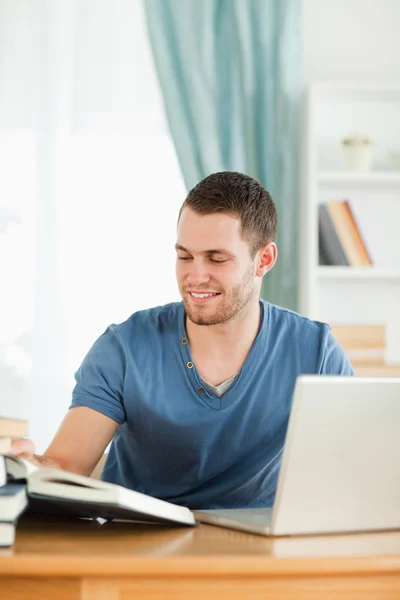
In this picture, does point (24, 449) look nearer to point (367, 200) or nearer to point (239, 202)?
point (239, 202)

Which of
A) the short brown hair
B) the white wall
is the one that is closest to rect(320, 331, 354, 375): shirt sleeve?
the short brown hair

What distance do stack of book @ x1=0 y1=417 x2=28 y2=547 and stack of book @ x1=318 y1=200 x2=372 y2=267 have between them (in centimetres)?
228

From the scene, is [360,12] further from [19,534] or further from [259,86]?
[19,534]

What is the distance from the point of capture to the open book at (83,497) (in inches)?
40.0

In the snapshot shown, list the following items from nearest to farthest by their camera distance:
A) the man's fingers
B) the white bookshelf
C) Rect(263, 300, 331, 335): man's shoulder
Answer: the man's fingers → Rect(263, 300, 331, 335): man's shoulder → the white bookshelf

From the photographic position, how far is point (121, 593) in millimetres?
930

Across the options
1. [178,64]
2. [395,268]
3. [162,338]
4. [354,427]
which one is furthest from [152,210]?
[354,427]

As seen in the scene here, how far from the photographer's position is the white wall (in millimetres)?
3434

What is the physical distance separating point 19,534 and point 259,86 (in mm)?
2569

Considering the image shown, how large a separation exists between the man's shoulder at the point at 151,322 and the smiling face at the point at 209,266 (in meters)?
0.12

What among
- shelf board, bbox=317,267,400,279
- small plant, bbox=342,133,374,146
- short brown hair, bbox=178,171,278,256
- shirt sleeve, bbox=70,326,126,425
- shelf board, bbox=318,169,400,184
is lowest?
shelf board, bbox=317,267,400,279

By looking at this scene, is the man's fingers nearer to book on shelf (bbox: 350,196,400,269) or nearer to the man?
the man

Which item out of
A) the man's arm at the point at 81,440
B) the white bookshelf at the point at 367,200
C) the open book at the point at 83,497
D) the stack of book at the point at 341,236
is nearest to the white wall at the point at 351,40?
the white bookshelf at the point at 367,200


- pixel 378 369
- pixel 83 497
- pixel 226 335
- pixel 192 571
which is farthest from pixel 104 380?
pixel 378 369
